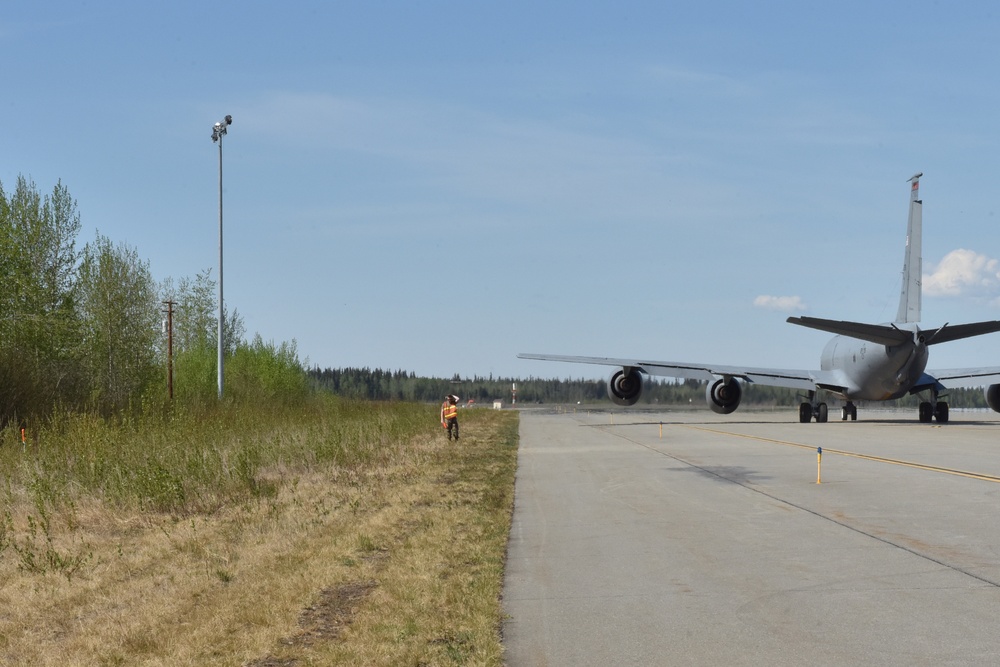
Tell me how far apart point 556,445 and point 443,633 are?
82.2 feet

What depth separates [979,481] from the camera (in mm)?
17812

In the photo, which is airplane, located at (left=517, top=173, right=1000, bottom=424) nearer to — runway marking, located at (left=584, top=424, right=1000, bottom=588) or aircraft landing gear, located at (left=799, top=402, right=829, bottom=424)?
aircraft landing gear, located at (left=799, top=402, right=829, bottom=424)

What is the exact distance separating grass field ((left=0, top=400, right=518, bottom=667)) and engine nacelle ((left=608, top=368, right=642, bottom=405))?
968 inches

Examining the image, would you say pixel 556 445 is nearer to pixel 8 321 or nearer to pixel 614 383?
pixel 614 383

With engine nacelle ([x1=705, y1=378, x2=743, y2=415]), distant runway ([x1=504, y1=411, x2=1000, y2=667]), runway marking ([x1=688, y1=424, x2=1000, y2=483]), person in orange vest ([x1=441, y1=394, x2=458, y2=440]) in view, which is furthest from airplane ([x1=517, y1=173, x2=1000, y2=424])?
distant runway ([x1=504, y1=411, x2=1000, y2=667])

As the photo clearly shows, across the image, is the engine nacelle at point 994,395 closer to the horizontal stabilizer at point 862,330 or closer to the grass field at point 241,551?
the horizontal stabilizer at point 862,330

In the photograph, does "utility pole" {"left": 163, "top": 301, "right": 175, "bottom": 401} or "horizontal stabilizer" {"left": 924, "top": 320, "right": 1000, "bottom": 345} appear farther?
"utility pole" {"left": 163, "top": 301, "right": 175, "bottom": 401}

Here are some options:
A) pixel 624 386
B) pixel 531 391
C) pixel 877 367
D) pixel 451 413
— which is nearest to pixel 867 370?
pixel 877 367

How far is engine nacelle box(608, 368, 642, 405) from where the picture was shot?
158 ft

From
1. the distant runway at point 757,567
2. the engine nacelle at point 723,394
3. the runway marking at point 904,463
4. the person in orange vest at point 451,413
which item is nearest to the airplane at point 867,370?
the engine nacelle at point 723,394

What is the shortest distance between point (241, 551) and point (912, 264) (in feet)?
122

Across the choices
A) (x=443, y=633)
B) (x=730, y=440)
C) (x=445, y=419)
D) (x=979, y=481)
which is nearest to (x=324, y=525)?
(x=443, y=633)

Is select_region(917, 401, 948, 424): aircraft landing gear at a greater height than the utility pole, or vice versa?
the utility pole

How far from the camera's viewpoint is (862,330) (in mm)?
37312
